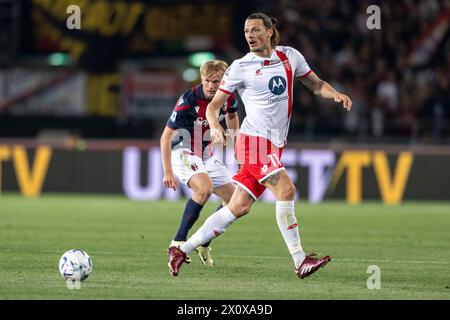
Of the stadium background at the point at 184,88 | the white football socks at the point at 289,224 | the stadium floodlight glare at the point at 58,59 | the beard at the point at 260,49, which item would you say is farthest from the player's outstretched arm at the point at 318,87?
the stadium floodlight glare at the point at 58,59

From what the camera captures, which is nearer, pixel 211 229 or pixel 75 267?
pixel 75 267

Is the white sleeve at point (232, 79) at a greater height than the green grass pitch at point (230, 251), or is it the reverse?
the white sleeve at point (232, 79)

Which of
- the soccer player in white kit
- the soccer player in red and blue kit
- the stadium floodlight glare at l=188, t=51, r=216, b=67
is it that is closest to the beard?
the soccer player in white kit

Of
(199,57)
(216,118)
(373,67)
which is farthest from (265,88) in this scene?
(199,57)

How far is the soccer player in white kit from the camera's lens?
33.6ft

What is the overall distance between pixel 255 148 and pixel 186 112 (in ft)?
4.92

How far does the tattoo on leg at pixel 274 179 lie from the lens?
1024 centimetres

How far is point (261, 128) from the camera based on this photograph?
1040 centimetres

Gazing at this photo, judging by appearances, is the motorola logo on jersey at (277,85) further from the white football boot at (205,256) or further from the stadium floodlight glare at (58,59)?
the stadium floodlight glare at (58,59)

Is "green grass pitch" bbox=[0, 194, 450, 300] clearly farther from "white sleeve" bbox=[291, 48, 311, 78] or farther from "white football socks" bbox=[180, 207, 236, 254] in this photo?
"white sleeve" bbox=[291, 48, 311, 78]

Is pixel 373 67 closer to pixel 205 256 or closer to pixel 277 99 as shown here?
pixel 205 256

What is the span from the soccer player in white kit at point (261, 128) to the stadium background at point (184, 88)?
974cm

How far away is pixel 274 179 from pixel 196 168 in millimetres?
1805

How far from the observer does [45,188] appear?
917 inches
